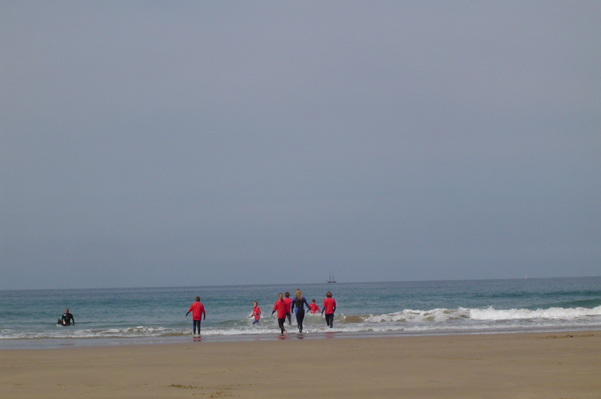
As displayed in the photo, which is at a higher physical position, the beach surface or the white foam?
the beach surface

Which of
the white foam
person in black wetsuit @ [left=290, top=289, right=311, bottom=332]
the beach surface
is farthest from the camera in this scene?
the white foam

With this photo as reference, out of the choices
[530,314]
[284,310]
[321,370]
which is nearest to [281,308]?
[284,310]

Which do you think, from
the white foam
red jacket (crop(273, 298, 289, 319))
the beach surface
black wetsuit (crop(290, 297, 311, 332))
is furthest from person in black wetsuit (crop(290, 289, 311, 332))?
the white foam

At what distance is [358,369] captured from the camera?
35.8 feet

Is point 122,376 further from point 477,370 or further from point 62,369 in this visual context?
point 477,370

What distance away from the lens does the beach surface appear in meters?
8.70

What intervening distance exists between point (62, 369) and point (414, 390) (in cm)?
722

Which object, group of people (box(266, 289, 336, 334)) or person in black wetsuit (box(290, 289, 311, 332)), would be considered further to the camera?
person in black wetsuit (box(290, 289, 311, 332))

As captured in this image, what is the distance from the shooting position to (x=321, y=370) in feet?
35.6

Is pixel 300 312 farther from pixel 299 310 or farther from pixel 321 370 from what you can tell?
pixel 321 370

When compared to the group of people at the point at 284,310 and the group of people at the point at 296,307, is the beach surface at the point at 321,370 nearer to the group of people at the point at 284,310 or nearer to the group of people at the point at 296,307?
the group of people at the point at 284,310

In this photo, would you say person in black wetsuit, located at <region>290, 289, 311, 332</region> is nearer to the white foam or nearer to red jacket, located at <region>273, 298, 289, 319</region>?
red jacket, located at <region>273, 298, 289, 319</region>

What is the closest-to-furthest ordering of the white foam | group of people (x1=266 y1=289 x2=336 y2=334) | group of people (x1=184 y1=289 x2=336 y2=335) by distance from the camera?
group of people (x1=184 y1=289 x2=336 y2=335) → group of people (x1=266 y1=289 x2=336 y2=334) → the white foam

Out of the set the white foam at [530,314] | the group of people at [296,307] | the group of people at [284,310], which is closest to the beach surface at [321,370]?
the group of people at [284,310]
